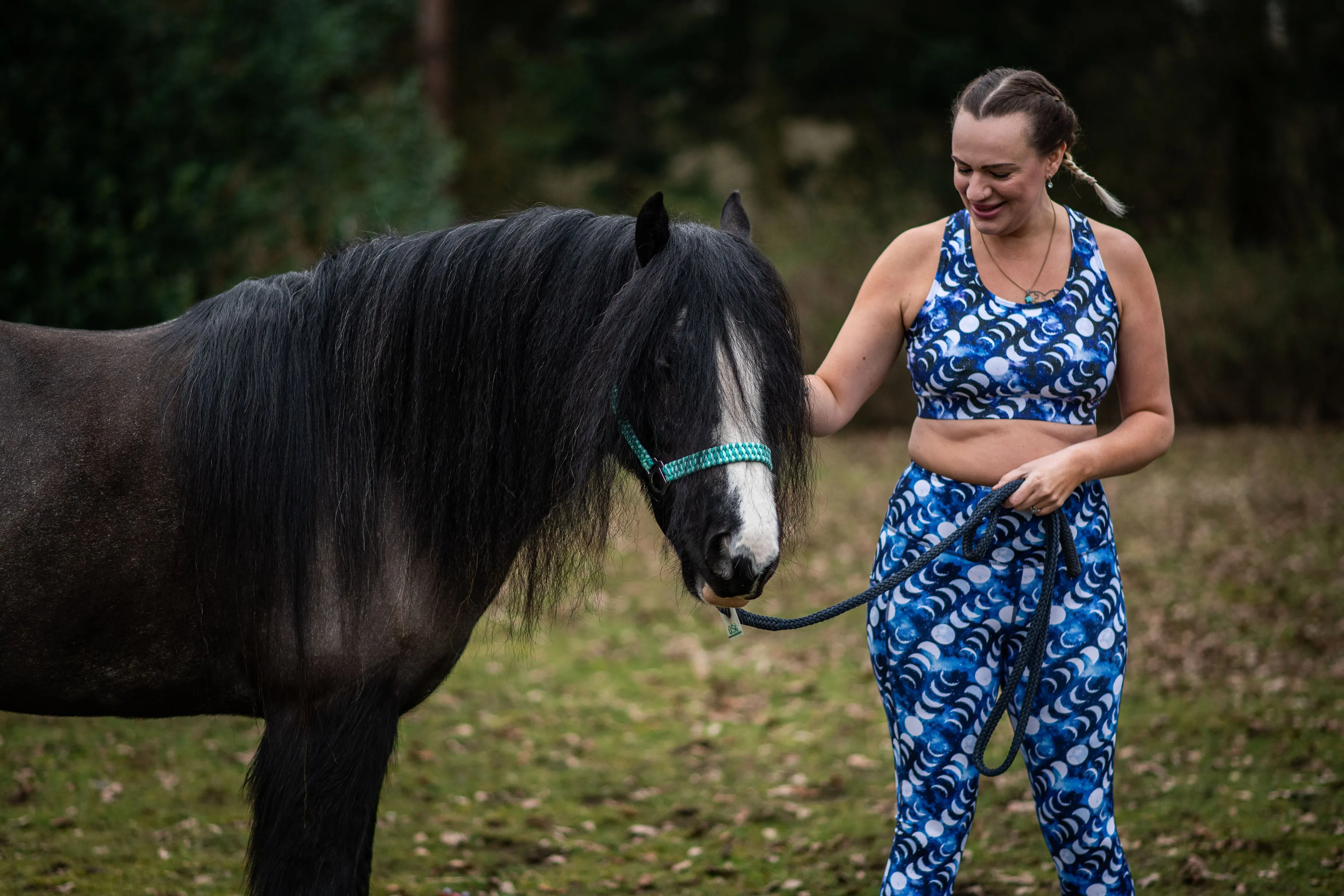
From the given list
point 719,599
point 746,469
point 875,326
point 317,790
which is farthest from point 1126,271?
point 317,790

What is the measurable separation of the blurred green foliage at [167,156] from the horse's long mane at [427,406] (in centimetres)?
350

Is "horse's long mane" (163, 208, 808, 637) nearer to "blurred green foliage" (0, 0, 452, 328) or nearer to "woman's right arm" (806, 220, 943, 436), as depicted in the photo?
"woman's right arm" (806, 220, 943, 436)

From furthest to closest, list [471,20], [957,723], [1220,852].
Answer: [471,20]
[1220,852]
[957,723]

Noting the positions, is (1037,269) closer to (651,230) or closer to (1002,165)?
(1002,165)

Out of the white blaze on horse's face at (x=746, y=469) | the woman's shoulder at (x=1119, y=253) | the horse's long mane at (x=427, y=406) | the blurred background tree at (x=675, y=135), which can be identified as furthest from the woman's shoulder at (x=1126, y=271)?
the blurred background tree at (x=675, y=135)

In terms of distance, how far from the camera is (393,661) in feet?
7.60

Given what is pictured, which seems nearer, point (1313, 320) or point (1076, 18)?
point (1313, 320)

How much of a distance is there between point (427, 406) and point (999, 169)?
1.33 m

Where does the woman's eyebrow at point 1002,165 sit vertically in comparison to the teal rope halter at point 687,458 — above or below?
above

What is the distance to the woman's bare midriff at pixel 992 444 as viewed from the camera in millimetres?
2244

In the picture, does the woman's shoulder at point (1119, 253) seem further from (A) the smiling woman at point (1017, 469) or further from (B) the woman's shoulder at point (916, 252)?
(B) the woman's shoulder at point (916, 252)

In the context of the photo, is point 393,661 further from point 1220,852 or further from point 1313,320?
point 1313,320

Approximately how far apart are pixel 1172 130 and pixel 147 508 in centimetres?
1470

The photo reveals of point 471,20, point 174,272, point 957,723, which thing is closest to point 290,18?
point 174,272
